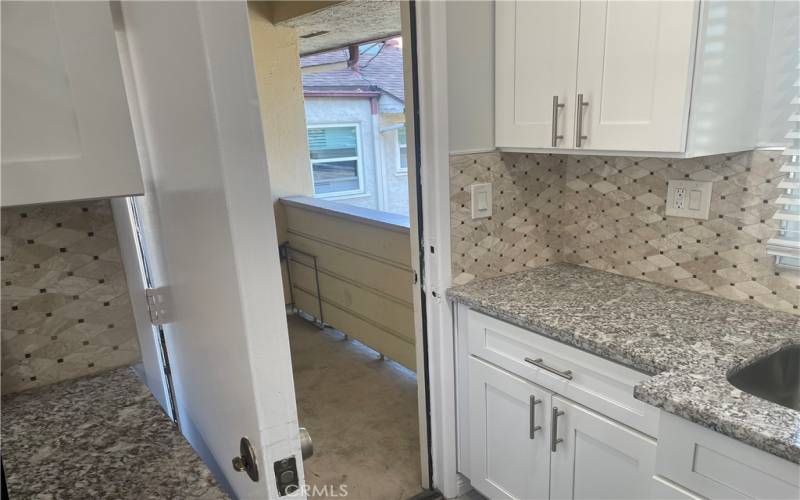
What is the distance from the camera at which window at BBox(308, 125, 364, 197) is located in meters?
7.06

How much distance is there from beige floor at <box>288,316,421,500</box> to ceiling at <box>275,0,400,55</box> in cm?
222

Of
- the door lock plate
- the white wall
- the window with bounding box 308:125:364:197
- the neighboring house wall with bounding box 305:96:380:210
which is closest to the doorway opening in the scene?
the white wall

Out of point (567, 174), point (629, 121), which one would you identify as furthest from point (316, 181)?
point (629, 121)

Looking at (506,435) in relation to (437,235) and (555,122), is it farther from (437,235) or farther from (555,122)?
(555,122)

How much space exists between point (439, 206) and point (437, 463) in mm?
1047

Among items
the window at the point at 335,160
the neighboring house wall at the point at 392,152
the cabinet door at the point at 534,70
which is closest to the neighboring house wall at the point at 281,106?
the cabinet door at the point at 534,70

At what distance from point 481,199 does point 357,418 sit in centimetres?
147

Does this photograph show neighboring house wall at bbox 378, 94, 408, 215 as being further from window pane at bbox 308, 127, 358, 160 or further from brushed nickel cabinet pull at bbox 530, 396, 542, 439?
brushed nickel cabinet pull at bbox 530, 396, 542, 439

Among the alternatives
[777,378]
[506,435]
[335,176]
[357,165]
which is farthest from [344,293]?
[357,165]

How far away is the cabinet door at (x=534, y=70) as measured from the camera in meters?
1.56

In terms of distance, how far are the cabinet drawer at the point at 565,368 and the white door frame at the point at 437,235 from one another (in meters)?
0.14

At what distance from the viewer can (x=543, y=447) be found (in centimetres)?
161

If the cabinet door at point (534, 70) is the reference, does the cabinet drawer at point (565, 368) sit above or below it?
below

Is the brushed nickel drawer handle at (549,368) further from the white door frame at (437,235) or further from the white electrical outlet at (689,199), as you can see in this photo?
the white electrical outlet at (689,199)
